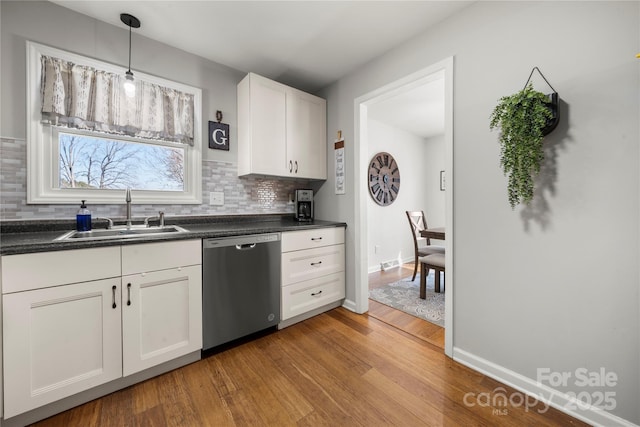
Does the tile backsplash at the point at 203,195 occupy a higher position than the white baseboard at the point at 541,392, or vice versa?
the tile backsplash at the point at 203,195

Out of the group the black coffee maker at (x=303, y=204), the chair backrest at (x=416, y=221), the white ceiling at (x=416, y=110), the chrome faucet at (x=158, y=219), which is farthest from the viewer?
the chair backrest at (x=416, y=221)

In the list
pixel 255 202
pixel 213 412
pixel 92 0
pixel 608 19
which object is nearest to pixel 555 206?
pixel 608 19

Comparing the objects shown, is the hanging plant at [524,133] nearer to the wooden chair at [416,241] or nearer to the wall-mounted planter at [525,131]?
the wall-mounted planter at [525,131]

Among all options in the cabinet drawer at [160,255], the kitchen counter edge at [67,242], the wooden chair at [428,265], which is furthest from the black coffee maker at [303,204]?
the wooden chair at [428,265]

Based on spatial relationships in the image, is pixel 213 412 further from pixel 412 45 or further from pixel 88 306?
pixel 412 45

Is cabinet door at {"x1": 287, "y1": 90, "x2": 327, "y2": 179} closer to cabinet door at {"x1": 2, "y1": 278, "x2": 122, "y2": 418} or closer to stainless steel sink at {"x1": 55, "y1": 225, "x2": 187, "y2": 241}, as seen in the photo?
stainless steel sink at {"x1": 55, "y1": 225, "x2": 187, "y2": 241}

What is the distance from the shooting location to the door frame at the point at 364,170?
1702 mm

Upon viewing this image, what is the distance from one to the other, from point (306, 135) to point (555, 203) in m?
2.03

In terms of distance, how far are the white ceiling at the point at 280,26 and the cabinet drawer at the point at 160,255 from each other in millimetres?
1577

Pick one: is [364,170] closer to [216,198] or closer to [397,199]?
[216,198]

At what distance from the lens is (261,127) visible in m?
2.30

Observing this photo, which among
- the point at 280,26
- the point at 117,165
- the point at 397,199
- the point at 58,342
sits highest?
the point at 280,26

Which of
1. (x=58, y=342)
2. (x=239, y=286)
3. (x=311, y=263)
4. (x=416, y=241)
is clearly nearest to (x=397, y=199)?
(x=416, y=241)

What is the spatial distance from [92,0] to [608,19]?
9.45 feet
